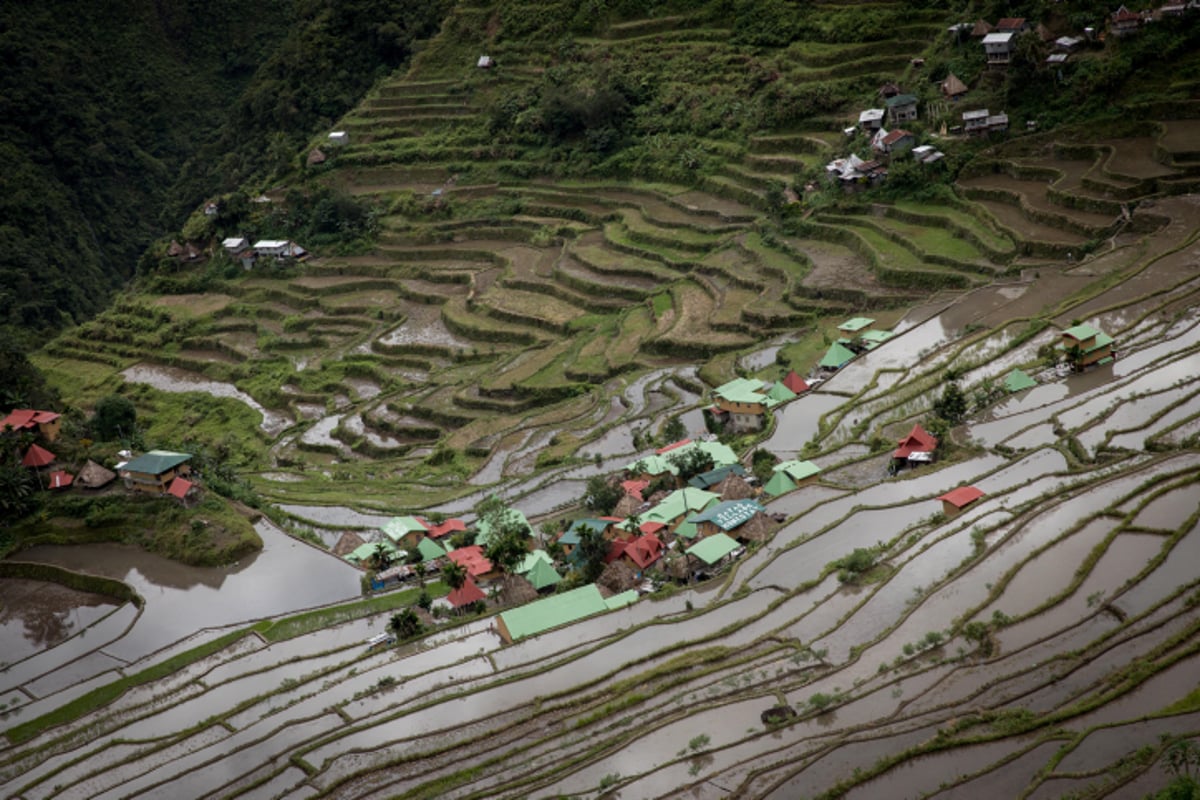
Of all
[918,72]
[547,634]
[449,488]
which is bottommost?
[449,488]

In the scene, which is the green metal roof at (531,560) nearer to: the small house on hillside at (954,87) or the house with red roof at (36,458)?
the house with red roof at (36,458)

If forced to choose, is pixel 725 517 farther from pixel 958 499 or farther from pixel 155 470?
pixel 155 470

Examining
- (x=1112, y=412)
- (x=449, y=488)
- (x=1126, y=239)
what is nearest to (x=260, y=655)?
(x=449, y=488)

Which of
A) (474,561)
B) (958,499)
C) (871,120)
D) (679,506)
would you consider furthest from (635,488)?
(871,120)

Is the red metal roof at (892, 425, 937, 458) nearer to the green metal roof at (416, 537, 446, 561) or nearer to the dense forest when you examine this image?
the green metal roof at (416, 537, 446, 561)

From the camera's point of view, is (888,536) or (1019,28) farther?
(1019,28)

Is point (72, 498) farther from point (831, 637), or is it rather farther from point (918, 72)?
point (918, 72)

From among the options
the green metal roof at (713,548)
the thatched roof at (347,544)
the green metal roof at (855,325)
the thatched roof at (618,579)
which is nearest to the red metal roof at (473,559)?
the thatched roof at (618,579)
